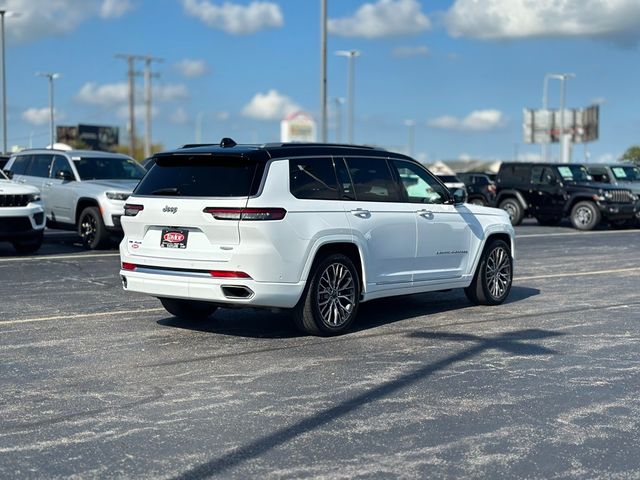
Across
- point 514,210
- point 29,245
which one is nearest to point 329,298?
point 29,245

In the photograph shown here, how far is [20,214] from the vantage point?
49.7 ft

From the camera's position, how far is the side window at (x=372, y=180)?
29.3 feet

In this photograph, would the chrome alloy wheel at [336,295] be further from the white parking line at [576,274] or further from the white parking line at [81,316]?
the white parking line at [576,274]

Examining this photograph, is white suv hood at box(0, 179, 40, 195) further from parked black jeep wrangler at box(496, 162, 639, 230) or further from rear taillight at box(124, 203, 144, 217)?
parked black jeep wrangler at box(496, 162, 639, 230)

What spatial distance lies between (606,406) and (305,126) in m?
94.5

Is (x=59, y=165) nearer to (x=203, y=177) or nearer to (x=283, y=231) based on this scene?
(x=203, y=177)

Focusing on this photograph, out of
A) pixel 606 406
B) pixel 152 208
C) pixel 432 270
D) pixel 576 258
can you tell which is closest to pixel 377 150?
pixel 432 270

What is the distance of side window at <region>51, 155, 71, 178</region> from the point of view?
59.3 feet

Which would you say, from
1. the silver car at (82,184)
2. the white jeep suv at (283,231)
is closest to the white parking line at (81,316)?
the white jeep suv at (283,231)

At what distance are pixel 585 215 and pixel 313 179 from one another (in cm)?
1830

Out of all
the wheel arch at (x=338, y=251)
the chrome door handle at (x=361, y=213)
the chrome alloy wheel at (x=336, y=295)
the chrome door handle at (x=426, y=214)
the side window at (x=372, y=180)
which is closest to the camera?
the wheel arch at (x=338, y=251)

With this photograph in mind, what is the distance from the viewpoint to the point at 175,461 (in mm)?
4910

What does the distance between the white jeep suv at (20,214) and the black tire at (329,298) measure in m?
8.33

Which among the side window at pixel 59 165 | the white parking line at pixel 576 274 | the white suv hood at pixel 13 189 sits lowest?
the white parking line at pixel 576 274
